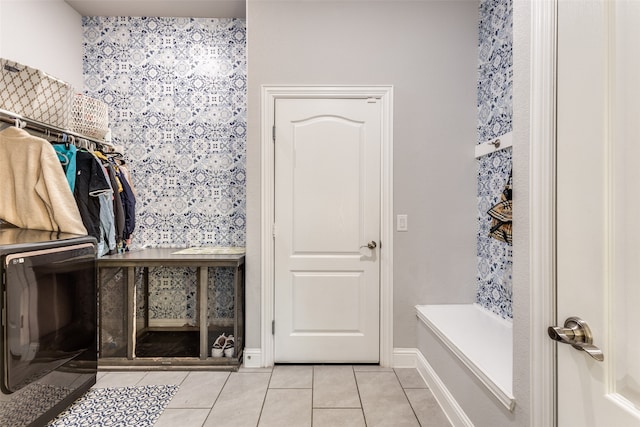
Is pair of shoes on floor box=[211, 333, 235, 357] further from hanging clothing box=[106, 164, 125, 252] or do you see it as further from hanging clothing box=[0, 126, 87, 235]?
hanging clothing box=[0, 126, 87, 235]

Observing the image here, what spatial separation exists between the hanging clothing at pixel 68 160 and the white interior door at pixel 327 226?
1.44m

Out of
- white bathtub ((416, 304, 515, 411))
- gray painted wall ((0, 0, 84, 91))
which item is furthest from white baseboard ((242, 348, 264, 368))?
gray painted wall ((0, 0, 84, 91))

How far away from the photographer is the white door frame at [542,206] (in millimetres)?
1003

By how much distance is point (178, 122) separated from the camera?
317 cm

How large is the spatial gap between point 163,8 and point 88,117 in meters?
1.22

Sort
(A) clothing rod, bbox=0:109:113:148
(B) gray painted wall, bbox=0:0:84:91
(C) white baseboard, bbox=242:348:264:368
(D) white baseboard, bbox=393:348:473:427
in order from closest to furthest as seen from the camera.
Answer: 1. (D) white baseboard, bbox=393:348:473:427
2. (A) clothing rod, bbox=0:109:113:148
3. (B) gray painted wall, bbox=0:0:84:91
4. (C) white baseboard, bbox=242:348:264:368

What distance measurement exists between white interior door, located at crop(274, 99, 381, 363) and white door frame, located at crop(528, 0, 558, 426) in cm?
158

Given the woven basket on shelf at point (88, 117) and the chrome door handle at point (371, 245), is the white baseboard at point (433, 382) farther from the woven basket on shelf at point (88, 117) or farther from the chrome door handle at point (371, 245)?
the woven basket on shelf at point (88, 117)
